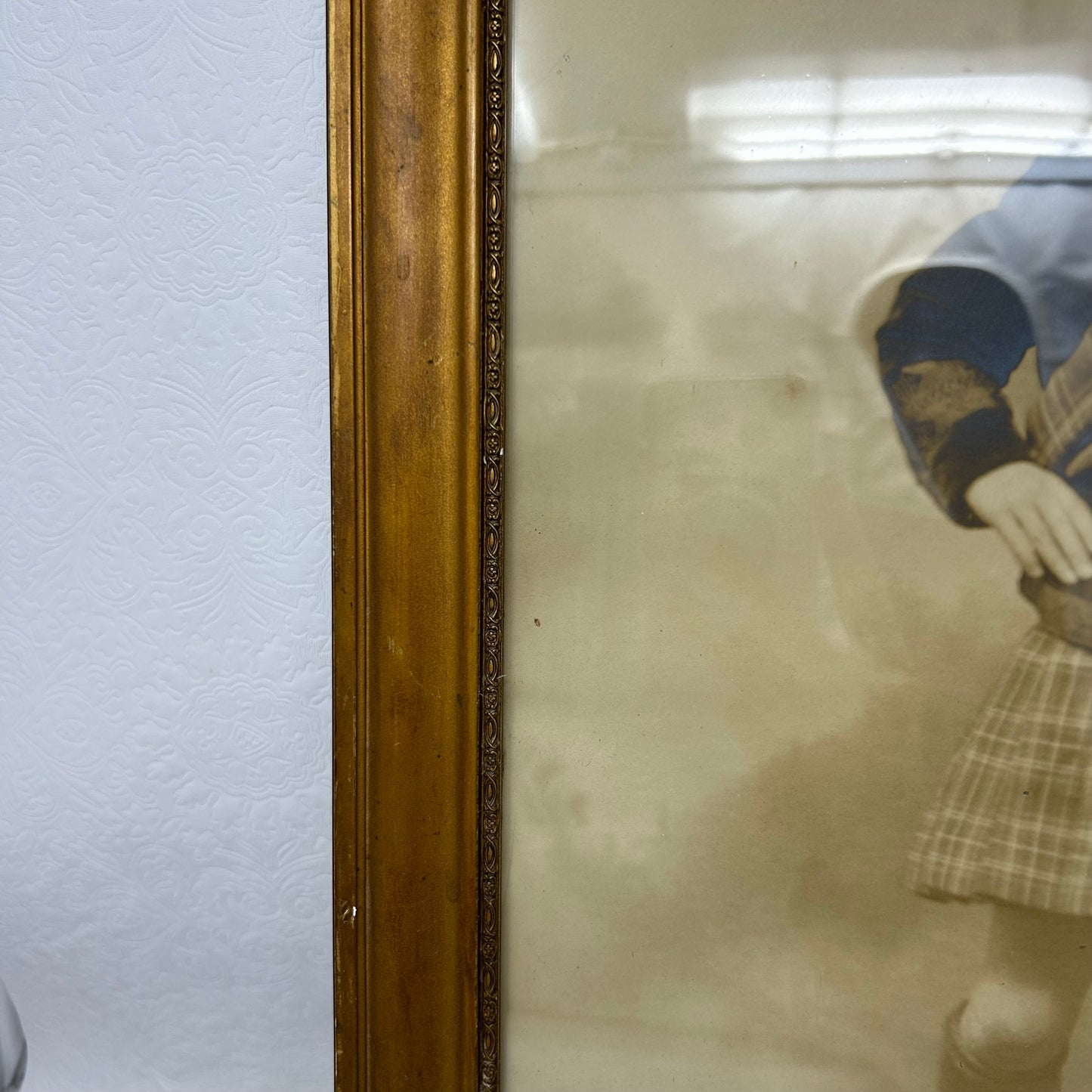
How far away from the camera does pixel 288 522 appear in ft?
2.03

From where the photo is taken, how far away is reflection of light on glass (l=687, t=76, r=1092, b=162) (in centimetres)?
52

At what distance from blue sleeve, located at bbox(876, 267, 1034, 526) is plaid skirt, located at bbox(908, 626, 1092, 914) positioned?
0.36ft

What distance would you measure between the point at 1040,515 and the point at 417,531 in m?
0.40

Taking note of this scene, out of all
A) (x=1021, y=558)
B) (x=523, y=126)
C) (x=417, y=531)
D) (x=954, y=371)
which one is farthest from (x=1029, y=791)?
(x=523, y=126)

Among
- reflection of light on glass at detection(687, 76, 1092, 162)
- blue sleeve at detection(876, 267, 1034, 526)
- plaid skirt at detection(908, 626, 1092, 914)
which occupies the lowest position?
plaid skirt at detection(908, 626, 1092, 914)

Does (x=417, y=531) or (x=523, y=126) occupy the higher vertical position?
(x=523, y=126)

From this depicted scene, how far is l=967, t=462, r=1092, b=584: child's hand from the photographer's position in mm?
532

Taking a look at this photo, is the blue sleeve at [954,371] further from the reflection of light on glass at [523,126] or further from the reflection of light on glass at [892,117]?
the reflection of light on glass at [523,126]

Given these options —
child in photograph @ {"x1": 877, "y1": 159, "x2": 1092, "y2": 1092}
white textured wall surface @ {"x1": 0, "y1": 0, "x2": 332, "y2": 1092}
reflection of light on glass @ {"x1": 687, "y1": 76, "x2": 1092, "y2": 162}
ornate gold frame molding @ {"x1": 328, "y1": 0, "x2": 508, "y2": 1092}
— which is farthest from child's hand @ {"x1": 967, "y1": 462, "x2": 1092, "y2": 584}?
white textured wall surface @ {"x1": 0, "y1": 0, "x2": 332, "y2": 1092}

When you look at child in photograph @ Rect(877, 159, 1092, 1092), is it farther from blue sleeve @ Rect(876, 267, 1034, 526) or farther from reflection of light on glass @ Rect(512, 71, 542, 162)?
reflection of light on glass @ Rect(512, 71, 542, 162)

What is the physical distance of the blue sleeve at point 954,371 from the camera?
528 mm

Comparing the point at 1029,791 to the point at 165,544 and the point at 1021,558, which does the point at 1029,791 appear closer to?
the point at 1021,558

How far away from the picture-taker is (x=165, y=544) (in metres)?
0.63

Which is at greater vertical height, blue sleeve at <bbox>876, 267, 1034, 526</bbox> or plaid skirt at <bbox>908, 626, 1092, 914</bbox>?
blue sleeve at <bbox>876, 267, 1034, 526</bbox>
